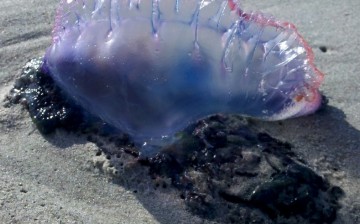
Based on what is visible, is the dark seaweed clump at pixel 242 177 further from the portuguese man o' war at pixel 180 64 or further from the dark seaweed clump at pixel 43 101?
the dark seaweed clump at pixel 43 101

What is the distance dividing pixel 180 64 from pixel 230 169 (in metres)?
0.51

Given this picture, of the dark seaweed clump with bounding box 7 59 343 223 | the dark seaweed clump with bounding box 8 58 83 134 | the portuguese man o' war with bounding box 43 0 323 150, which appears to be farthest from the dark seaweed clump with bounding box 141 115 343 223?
the dark seaweed clump with bounding box 8 58 83 134

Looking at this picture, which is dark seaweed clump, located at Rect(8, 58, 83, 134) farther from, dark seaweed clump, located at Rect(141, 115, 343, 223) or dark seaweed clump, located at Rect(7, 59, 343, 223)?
dark seaweed clump, located at Rect(141, 115, 343, 223)

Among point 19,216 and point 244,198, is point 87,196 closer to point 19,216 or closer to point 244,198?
point 19,216

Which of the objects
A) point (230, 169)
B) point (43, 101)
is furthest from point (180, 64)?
point (43, 101)

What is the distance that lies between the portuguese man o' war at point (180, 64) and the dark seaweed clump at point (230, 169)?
8 centimetres

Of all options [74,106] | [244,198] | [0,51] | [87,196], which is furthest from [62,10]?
[244,198]

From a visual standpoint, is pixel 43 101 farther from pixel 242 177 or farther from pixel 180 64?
pixel 242 177

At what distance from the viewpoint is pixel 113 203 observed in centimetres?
275

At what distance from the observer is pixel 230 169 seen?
9.14ft

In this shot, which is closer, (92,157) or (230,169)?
(230,169)

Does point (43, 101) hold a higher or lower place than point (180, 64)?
lower

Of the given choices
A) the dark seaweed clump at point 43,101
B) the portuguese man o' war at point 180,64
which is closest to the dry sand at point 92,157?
the dark seaweed clump at point 43,101

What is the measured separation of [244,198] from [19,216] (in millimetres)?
932
